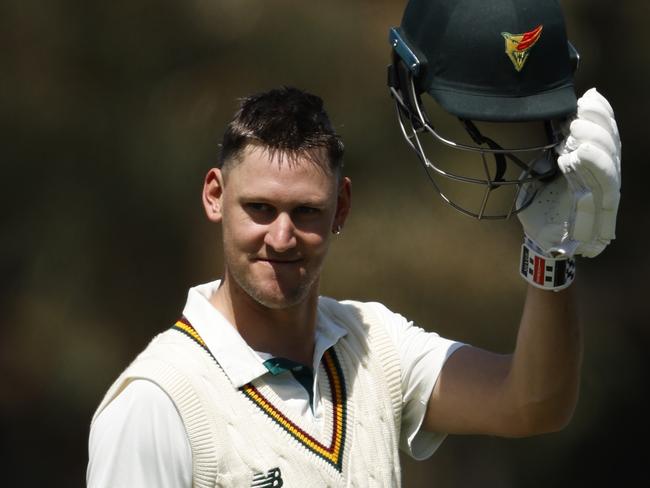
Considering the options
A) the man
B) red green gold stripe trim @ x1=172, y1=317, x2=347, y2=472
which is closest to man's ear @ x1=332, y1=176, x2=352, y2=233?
the man

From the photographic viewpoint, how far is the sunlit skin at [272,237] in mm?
2822

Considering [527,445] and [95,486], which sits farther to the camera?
[527,445]

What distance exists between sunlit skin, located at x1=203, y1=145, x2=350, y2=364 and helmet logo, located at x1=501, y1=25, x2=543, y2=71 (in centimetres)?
49

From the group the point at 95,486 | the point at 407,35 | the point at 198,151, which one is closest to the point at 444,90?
the point at 407,35

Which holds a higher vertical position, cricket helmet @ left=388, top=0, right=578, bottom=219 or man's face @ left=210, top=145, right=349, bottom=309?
cricket helmet @ left=388, top=0, right=578, bottom=219

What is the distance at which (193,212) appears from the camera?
185 inches

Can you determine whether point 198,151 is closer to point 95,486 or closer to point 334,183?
point 334,183

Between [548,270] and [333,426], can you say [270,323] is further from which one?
[548,270]

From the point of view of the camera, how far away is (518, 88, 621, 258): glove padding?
99.8 inches

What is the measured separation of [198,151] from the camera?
465 centimetres

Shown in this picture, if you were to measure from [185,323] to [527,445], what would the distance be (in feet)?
7.07

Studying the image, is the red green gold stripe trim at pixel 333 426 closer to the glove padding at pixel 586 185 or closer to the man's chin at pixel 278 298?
the man's chin at pixel 278 298

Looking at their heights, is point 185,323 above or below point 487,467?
above

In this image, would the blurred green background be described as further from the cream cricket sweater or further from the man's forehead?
the man's forehead
